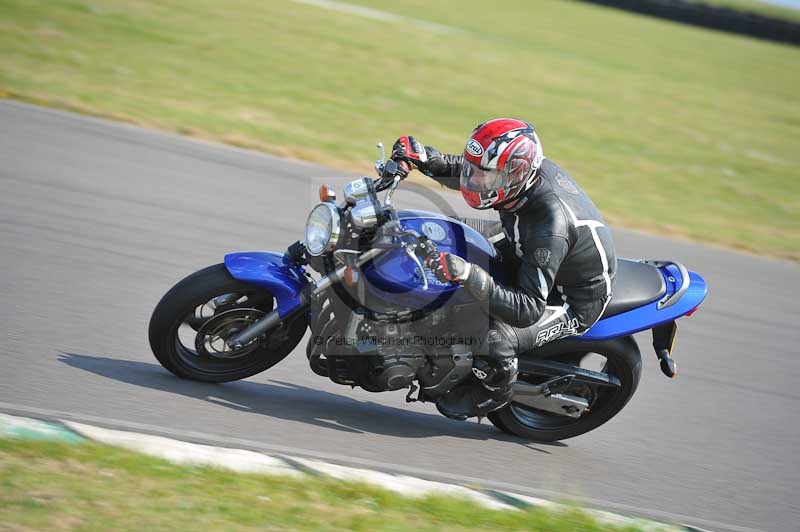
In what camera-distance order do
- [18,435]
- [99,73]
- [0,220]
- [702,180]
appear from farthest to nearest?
[702,180] < [99,73] < [0,220] < [18,435]

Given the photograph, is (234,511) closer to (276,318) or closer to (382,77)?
(276,318)

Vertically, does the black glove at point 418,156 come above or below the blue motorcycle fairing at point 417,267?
above

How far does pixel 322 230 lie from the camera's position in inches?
156

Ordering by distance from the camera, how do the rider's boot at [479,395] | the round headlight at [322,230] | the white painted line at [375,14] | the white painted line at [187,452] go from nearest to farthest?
the white painted line at [187,452], the round headlight at [322,230], the rider's boot at [479,395], the white painted line at [375,14]

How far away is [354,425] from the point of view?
4.47 metres

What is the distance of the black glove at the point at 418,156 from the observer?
4461 mm

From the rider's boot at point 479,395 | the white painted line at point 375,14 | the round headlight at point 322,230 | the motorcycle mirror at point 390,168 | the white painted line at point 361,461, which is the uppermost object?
the white painted line at point 375,14

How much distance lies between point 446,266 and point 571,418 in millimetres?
1625

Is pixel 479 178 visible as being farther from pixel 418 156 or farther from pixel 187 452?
pixel 187 452

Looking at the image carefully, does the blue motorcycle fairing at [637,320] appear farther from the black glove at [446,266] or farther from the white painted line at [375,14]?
the white painted line at [375,14]

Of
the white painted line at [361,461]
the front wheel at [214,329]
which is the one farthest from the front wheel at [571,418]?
the front wheel at [214,329]

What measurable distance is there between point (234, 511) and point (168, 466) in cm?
41

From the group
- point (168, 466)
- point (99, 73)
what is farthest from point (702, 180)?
point (168, 466)

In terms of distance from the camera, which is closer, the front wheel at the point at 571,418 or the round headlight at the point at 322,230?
the round headlight at the point at 322,230
